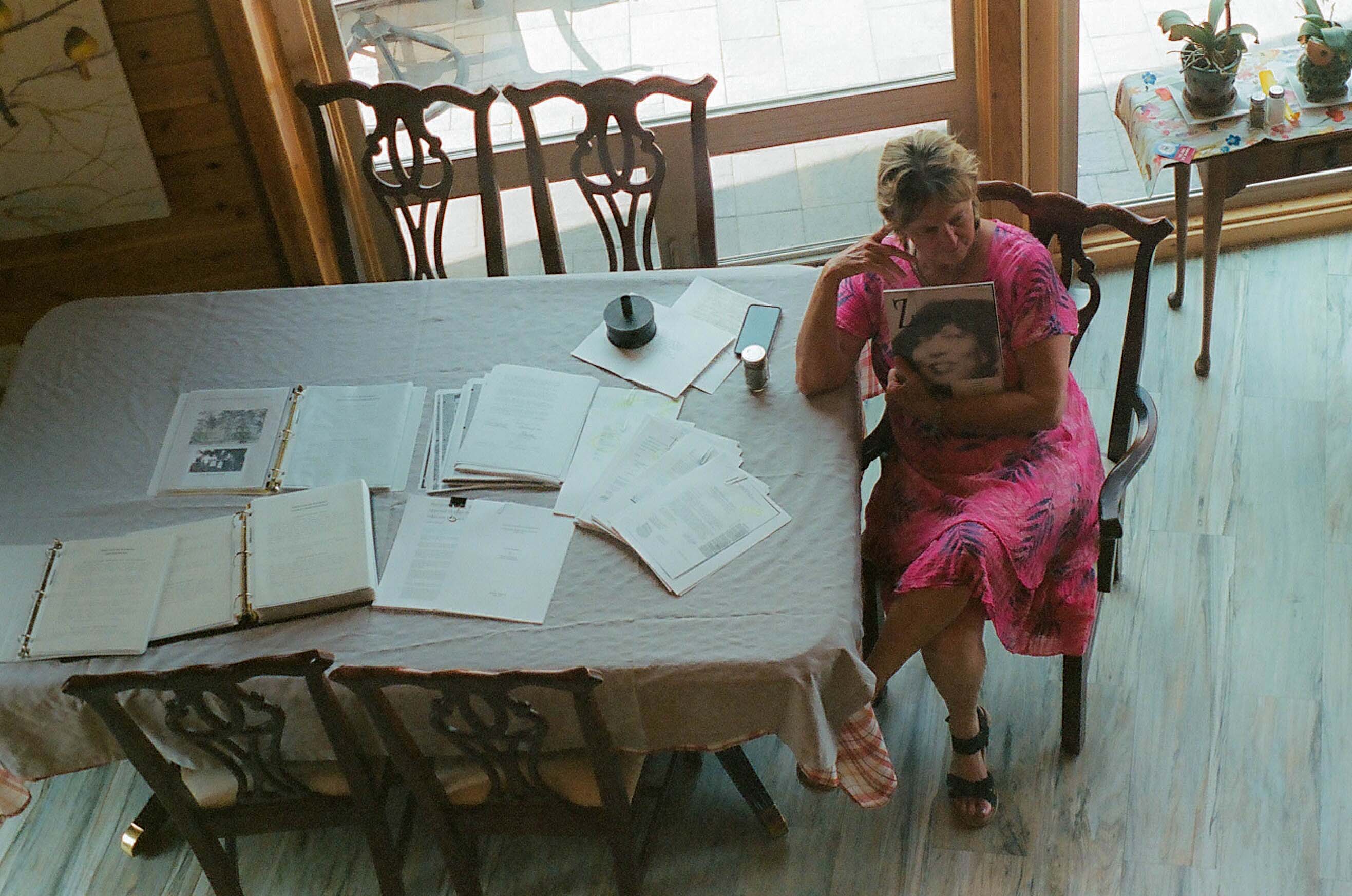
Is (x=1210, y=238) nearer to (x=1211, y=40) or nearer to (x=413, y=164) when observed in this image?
(x=1211, y=40)

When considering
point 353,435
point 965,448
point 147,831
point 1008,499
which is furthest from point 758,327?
point 147,831

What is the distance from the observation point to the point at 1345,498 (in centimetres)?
287

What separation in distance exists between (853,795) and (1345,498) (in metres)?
1.45

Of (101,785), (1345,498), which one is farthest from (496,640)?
(1345,498)

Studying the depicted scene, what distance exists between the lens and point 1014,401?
227 centimetres

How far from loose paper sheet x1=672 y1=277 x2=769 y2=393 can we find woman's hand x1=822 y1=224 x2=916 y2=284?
0.75ft

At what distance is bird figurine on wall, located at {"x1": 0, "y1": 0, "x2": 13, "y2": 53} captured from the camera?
269cm

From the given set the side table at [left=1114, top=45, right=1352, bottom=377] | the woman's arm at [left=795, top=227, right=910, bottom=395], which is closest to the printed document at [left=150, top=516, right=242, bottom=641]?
the woman's arm at [left=795, top=227, right=910, bottom=395]

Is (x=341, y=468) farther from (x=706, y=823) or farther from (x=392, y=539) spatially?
(x=706, y=823)

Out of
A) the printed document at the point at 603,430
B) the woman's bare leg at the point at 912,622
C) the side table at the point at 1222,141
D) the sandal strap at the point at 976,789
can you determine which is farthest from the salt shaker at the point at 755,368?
the side table at the point at 1222,141

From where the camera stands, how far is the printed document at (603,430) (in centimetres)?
222

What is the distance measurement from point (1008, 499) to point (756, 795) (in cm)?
72

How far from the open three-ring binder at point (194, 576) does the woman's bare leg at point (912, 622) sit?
88 centimetres

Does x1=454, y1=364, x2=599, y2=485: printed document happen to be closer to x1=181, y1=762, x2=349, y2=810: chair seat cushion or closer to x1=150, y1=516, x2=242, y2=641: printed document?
x1=150, y1=516, x2=242, y2=641: printed document
